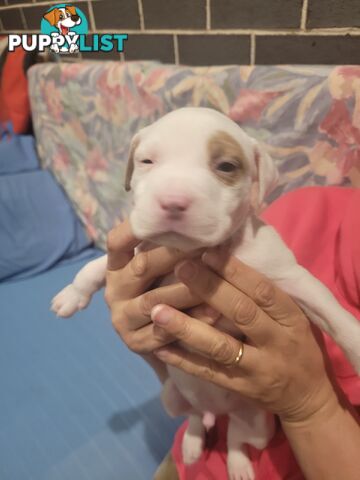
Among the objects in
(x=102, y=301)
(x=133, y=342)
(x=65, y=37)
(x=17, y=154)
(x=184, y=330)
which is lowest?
(x=102, y=301)

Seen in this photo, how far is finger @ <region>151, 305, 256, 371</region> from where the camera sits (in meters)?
0.67

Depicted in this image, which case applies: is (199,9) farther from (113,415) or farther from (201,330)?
(113,415)

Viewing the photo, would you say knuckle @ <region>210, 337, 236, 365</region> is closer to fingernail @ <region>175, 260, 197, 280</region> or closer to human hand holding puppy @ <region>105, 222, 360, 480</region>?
human hand holding puppy @ <region>105, 222, 360, 480</region>

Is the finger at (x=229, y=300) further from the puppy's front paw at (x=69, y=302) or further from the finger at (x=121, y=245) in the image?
the puppy's front paw at (x=69, y=302)

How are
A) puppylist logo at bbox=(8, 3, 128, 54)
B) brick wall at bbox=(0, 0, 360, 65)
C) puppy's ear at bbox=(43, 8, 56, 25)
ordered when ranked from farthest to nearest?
puppy's ear at bbox=(43, 8, 56, 25)
puppylist logo at bbox=(8, 3, 128, 54)
brick wall at bbox=(0, 0, 360, 65)

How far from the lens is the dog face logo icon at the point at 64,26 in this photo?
2201mm

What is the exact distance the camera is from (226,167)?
0.63 metres

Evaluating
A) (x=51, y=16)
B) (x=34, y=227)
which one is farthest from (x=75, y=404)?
(x=51, y=16)

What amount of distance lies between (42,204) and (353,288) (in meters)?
1.75

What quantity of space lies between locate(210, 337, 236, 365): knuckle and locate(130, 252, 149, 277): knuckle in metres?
0.17

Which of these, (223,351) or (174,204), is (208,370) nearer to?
(223,351)

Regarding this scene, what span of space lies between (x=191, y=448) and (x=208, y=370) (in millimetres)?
257

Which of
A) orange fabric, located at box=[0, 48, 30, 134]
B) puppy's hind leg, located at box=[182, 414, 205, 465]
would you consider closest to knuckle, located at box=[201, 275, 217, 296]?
puppy's hind leg, located at box=[182, 414, 205, 465]

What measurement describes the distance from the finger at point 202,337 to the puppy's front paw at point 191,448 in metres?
0.29
